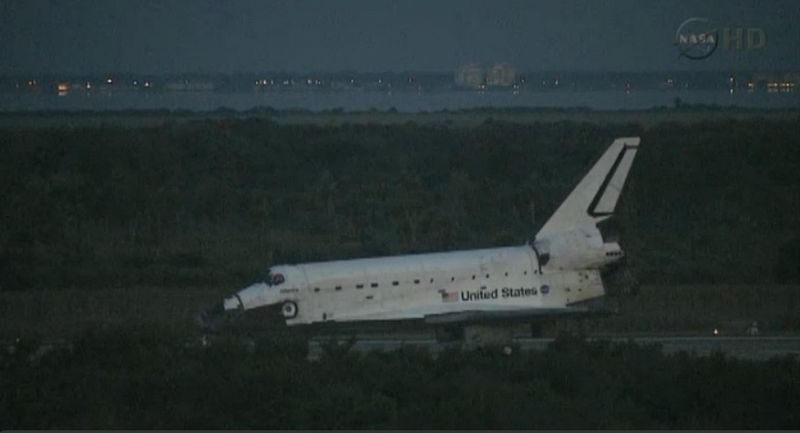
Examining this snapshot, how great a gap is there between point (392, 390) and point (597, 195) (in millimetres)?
10285

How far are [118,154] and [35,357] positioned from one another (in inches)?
1534

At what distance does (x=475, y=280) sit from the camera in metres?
24.5

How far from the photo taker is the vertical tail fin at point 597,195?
2577cm

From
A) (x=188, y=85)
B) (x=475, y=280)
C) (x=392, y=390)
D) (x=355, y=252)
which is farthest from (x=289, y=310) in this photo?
(x=188, y=85)

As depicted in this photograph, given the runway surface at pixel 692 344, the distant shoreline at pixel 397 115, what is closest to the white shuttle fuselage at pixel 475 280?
the runway surface at pixel 692 344

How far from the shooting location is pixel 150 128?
235 ft

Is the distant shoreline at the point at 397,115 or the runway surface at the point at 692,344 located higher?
the distant shoreline at the point at 397,115

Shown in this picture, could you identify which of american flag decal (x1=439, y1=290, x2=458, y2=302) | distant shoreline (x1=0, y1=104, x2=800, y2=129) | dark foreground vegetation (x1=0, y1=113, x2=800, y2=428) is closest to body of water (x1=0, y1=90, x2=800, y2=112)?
distant shoreline (x1=0, y1=104, x2=800, y2=129)

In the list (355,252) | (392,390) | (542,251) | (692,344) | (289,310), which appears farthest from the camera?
(355,252)

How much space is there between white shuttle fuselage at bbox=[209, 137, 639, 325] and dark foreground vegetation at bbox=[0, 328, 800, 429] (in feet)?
15.0

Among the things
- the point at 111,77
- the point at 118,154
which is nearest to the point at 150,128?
the point at 118,154

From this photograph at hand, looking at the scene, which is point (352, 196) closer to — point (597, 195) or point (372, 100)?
point (597, 195)

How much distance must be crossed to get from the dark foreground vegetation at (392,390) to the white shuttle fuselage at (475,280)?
4578 mm

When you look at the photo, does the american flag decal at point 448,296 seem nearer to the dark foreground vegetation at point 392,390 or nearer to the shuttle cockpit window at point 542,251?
the shuttle cockpit window at point 542,251
